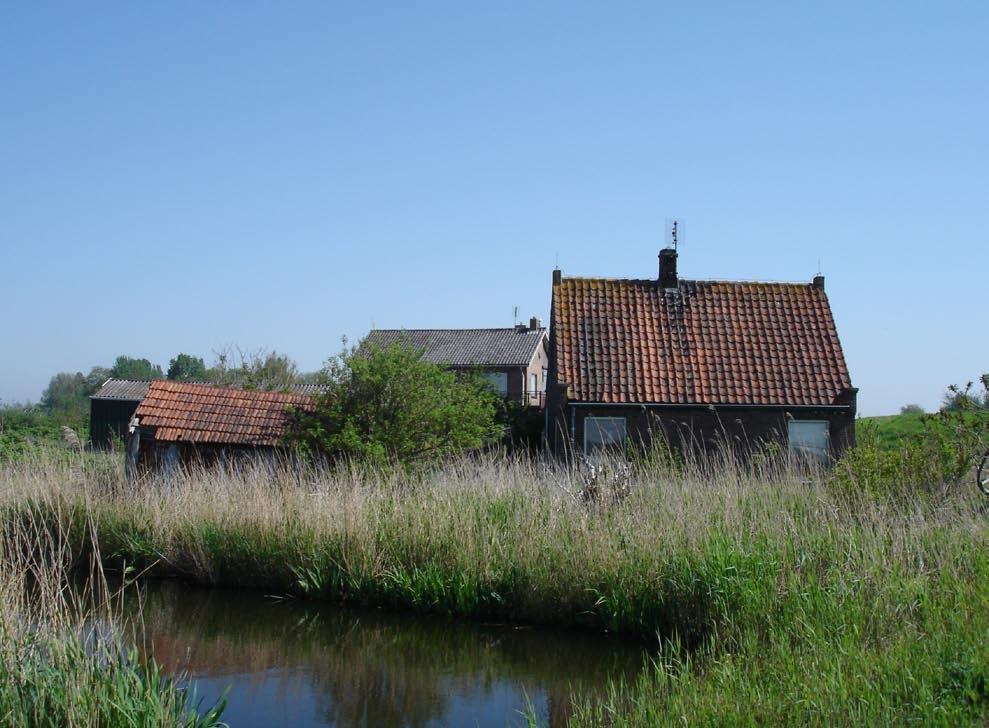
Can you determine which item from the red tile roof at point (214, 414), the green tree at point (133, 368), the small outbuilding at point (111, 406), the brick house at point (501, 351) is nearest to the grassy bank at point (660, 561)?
the red tile roof at point (214, 414)

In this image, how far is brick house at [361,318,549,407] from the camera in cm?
5691

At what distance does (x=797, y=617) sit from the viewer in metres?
9.25

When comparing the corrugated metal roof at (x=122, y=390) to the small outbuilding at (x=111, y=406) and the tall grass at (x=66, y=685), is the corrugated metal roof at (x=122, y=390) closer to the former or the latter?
the small outbuilding at (x=111, y=406)

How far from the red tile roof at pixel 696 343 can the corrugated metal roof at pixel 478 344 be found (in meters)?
28.4

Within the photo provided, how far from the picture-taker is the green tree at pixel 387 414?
66.1ft

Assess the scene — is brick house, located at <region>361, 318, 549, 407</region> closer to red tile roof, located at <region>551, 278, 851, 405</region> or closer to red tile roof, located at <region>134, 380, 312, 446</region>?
red tile roof, located at <region>551, 278, 851, 405</region>

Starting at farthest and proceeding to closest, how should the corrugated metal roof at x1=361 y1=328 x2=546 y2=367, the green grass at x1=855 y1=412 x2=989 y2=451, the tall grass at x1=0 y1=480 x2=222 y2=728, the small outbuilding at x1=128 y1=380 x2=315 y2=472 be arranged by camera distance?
the corrugated metal roof at x1=361 y1=328 x2=546 y2=367, the small outbuilding at x1=128 y1=380 x2=315 y2=472, the green grass at x1=855 y1=412 x2=989 y2=451, the tall grass at x1=0 y1=480 x2=222 y2=728

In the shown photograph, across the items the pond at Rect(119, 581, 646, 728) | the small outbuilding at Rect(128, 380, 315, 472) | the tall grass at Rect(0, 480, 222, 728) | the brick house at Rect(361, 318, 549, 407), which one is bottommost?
the pond at Rect(119, 581, 646, 728)

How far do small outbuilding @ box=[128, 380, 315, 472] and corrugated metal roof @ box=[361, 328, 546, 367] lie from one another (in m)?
34.6

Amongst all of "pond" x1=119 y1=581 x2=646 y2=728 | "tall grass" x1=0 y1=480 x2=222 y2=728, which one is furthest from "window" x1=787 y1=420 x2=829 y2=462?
"tall grass" x1=0 y1=480 x2=222 y2=728

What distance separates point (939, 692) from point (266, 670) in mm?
7275

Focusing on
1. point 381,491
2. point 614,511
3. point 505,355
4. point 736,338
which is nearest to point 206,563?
point 381,491

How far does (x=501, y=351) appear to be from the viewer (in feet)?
194

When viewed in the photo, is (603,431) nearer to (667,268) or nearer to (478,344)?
(667,268)
